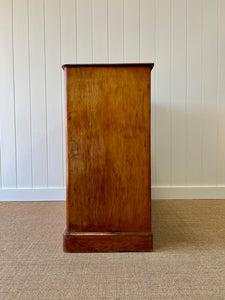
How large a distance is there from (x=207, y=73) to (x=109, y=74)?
1.31m

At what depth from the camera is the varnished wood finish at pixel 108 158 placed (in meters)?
1.22

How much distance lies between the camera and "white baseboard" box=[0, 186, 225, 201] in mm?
2238

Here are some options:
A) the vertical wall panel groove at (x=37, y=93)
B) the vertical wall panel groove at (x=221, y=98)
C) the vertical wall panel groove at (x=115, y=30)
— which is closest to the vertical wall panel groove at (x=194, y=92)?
the vertical wall panel groove at (x=221, y=98)

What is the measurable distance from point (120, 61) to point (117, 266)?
165 centimetres

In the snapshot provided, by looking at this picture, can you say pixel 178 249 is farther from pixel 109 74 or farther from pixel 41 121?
pixel 41 121

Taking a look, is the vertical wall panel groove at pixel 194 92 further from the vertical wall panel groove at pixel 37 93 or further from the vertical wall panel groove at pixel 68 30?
the vertical wall panel groove at pixel 37 93

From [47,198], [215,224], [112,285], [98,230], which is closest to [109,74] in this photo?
[98,230]

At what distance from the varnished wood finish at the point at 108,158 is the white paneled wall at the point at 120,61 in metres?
1.02

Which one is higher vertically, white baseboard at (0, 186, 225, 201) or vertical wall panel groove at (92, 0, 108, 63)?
vertical wall panel groove at (92, 0, 108, 63)

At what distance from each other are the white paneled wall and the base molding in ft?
3.36

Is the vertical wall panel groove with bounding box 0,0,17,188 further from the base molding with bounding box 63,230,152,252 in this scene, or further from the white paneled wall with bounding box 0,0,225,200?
the base molding with bounding box 63,230,152,252

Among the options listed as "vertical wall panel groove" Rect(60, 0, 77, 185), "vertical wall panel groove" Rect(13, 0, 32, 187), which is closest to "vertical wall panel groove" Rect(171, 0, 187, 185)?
"vertical wall panel groove" Rect(60, 0, 77, 185)

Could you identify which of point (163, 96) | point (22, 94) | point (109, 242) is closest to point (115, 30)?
point (163, 96)

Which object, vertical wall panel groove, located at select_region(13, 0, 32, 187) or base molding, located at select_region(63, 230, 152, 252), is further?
vertical wall panel groove, located at select_region(13, 0, 32, 187)
